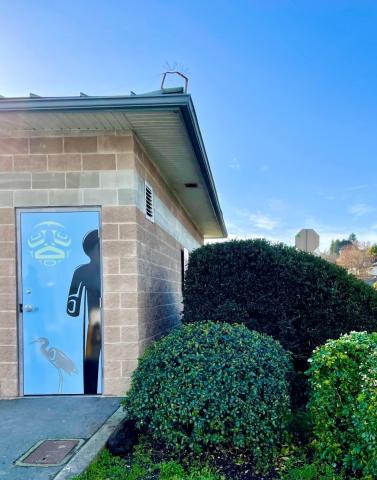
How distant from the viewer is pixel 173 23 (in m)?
6.70

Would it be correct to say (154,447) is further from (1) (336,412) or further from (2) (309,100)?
Result: (2) (309,100)

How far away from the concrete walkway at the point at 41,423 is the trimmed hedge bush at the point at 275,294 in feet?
5.01

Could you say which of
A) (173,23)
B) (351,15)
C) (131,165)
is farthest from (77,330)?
(351,15)

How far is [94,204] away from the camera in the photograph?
427 cm

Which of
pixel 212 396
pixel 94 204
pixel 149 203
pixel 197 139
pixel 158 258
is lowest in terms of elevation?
pixel 212 396

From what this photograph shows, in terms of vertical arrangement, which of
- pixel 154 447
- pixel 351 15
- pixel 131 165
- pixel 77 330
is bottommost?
pixel 154 447

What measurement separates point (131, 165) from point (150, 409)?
281cm

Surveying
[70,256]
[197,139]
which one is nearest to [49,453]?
[70,256]

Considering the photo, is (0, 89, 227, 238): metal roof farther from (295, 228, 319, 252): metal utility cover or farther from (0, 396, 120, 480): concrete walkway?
(295, 228, 319, 252): metal utility cover

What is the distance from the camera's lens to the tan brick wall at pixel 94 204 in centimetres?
416

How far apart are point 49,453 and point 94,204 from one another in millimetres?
2650

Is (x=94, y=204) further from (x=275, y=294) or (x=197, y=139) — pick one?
(x=275, y=294)

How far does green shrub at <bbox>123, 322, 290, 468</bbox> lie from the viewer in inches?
103

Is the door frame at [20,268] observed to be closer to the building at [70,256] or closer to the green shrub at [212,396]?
the building at [70,256]
